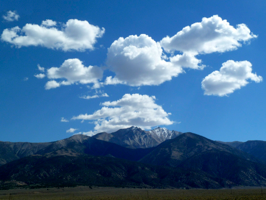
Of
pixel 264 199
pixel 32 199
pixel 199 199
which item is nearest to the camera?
pixel 264 199

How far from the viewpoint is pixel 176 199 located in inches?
3782

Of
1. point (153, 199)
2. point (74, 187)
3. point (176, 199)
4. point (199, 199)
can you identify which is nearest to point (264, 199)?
point (199, 199)

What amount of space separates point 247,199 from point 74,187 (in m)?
112

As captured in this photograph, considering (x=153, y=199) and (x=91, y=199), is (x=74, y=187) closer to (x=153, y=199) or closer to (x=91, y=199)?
(x=91, y=199)

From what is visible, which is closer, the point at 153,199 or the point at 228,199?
the point at 228,199

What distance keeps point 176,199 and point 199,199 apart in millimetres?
7666

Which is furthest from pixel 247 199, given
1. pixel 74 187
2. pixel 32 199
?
pixel 74 187

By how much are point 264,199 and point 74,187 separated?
11607 cm

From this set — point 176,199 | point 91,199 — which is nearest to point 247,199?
point 176,199

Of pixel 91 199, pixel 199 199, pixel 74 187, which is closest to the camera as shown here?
pixel 199 199

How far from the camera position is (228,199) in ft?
303

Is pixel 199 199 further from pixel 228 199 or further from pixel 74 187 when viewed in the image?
pixel 74 187

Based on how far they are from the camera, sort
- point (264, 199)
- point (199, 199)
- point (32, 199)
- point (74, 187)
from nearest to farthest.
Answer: point (264, 199)
point (199, 199)
point (32, 199)
point (74, 187)

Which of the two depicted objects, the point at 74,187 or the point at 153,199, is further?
the point at 74,187
